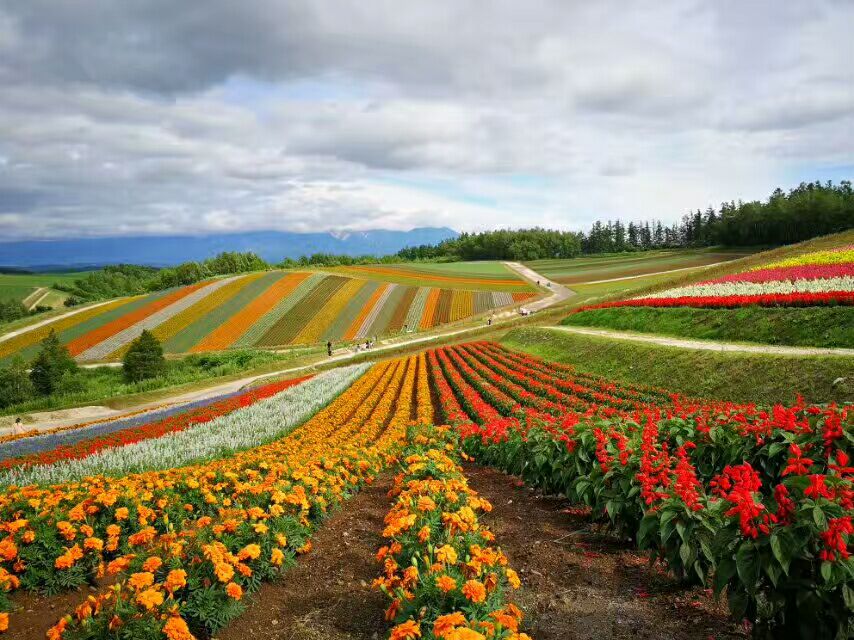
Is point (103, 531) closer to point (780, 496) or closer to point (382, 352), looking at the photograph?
point (780, 496)

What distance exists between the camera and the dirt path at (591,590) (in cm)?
479

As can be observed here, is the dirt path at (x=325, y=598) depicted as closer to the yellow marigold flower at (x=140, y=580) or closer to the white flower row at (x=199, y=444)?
the yellow marigold flower at (x=140, y=580)

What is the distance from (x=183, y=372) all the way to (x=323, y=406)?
27.8 metres

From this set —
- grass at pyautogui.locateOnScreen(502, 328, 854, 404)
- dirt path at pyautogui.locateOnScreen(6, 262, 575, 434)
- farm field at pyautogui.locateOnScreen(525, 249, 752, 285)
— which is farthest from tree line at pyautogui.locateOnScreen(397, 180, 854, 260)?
grass at pyautogui.locateOnScreen(502, 328, 854, 404)

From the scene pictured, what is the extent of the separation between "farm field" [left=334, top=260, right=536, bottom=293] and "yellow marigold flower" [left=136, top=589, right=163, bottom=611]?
69905mm

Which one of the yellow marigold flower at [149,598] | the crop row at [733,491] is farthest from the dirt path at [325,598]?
the crop row at [733,491]

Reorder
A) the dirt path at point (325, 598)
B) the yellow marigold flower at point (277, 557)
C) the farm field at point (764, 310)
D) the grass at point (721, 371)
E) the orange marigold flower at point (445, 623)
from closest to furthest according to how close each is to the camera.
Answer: the orange marigold flower at point (445, 623) < the dirt path at point (325, 598) < the yellow marigold flower at point (277, 557) < the grass at point (721, 371) < the farm field at point (764, 310)

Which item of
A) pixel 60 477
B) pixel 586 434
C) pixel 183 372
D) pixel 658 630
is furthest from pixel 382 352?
pixel 658 630

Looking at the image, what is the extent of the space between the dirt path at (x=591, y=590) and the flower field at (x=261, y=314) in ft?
159

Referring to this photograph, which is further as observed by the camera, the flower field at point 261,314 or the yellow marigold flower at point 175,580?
the flower field at point 261,314

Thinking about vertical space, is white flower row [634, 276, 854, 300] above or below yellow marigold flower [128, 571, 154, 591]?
above

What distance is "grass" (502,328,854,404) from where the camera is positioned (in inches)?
595

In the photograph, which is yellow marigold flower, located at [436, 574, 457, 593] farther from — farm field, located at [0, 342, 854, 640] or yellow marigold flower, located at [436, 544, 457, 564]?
yellow marigold flower, located at [436, 544, 457, 564]

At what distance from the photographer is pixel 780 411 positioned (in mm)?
6734
